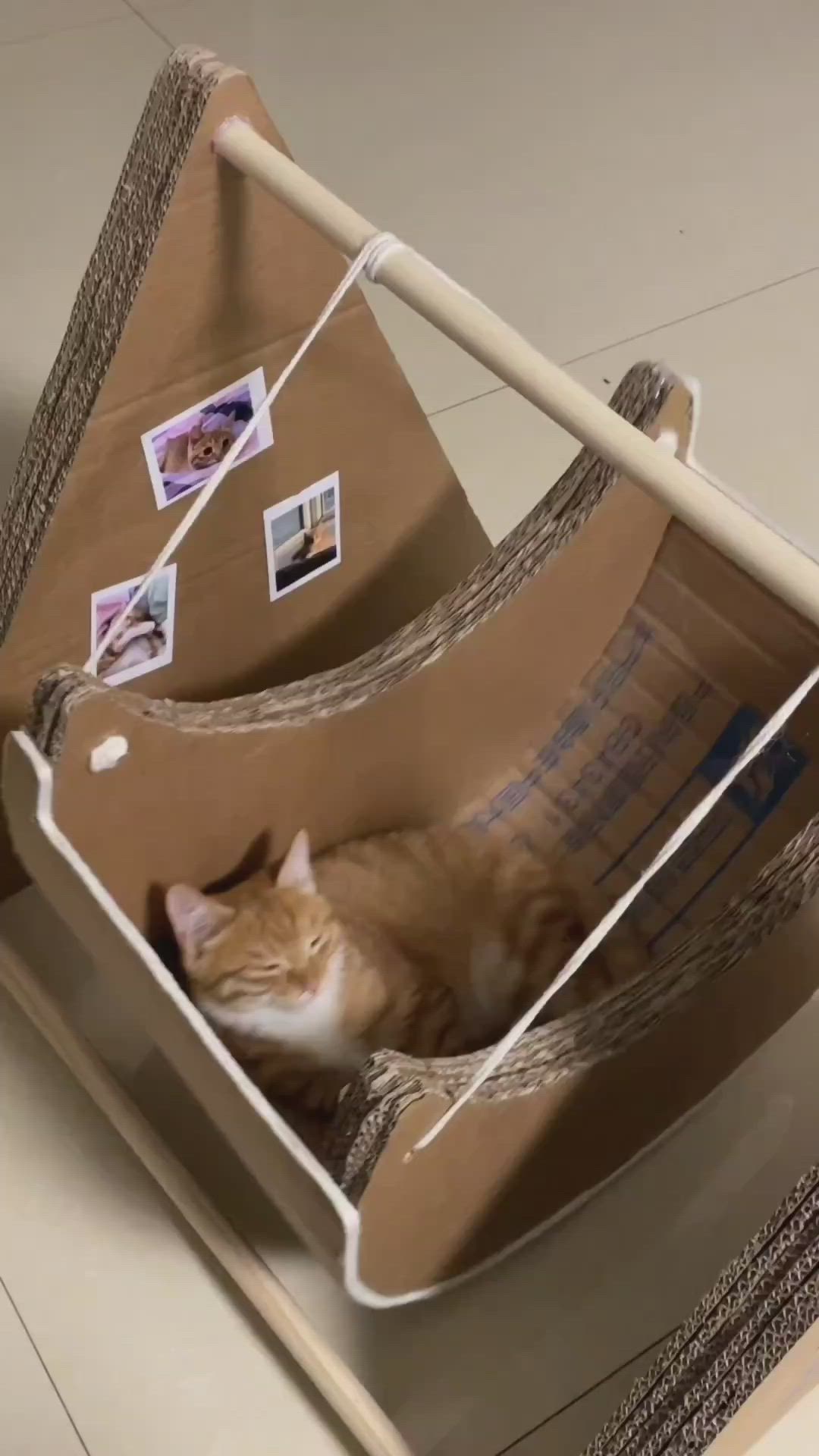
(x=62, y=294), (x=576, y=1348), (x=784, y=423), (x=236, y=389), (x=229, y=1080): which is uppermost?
(x=62, y=294)

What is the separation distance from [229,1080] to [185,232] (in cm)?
60

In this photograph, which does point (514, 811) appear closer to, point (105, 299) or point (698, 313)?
point (105, 299)

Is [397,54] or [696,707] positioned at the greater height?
[397,54]

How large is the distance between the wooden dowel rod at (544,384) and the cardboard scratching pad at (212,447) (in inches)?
2.5

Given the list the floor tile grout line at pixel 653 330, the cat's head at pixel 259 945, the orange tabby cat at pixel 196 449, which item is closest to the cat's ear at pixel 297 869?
the cat's head at pixel 259 945

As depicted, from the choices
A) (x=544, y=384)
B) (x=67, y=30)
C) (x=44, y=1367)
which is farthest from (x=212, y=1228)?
(x=67, y=30)

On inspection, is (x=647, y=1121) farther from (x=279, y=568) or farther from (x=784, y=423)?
(x=784, y=423)

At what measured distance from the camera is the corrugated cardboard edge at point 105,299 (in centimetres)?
89

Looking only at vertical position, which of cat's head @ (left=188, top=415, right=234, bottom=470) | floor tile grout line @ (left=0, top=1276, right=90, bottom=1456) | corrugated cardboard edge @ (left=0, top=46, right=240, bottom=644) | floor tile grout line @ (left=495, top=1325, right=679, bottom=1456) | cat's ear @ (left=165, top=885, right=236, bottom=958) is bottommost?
floor tile grout line @ (left=495, top=1325, right=679, bottom=1456)

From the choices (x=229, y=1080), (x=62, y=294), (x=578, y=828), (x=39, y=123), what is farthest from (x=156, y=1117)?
(x=39, y=123)

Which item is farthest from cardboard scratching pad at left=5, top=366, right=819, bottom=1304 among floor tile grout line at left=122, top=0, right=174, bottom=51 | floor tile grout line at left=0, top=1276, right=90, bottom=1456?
floor tile grout line at left=122, top=0, right=174, bottom=51

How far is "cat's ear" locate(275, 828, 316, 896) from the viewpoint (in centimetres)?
104

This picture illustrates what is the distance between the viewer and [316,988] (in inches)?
40.5

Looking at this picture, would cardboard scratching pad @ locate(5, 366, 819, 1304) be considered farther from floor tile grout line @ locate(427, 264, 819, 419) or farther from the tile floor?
floor tile grout line @ locate(427, 264, 819, 419)
